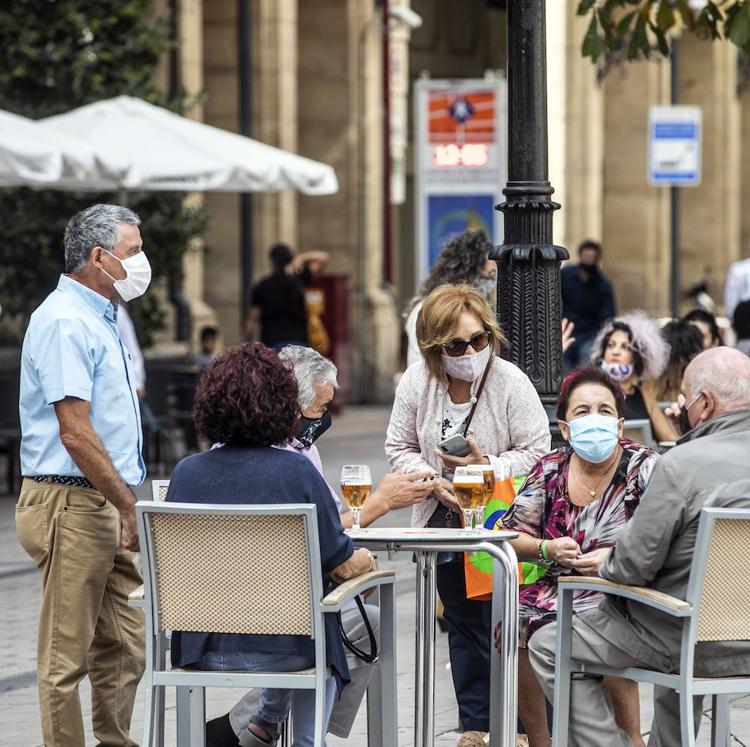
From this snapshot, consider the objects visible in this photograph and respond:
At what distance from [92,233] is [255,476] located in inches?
50.0

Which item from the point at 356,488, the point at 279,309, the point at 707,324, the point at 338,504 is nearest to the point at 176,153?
the point at 279,309

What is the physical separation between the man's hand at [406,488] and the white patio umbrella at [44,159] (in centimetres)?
725

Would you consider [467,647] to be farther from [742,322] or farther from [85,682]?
[742,322]

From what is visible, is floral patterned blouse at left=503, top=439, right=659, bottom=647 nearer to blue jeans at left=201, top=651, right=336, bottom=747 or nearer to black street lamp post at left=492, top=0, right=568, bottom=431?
blue jeans at left=201, top=651, right=336, bottom=747

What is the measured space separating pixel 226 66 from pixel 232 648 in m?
18.4

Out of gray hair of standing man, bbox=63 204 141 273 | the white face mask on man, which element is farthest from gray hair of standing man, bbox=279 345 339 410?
gray hair of standing man, bbox=63 204 141 273

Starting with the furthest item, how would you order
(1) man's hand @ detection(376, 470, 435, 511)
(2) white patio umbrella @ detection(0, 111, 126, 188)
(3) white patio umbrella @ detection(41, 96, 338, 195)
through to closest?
(3) white patio umbrella @ detection(41, 96, 338, 195)
(2) white patio umbrella @ detection(0, 111, 126, 188)
(1) man's hand @ detection(376, 470, 435, 511)

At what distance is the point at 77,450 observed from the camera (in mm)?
6250

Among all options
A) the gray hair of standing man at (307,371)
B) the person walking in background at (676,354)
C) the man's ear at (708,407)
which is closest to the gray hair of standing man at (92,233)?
the gray hair of standing man at (307,371)

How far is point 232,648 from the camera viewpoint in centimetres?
564

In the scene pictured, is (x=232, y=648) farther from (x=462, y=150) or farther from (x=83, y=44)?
(x=83, y=44)

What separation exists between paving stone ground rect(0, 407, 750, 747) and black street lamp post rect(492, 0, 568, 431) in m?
1.28

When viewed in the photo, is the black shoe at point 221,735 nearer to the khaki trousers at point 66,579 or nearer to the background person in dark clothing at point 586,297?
the khaki trousers at point 66,579

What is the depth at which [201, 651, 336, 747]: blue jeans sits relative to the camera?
18.4 ft
